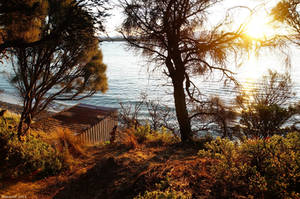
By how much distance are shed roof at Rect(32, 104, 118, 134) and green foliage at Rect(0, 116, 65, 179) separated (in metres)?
8.40

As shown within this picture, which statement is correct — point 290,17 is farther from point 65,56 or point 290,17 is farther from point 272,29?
point 65,56

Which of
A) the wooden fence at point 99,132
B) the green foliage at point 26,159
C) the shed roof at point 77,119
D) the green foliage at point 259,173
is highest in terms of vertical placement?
the green foliage at point 259,173

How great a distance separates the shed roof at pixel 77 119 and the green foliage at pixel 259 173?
11989 millimetres

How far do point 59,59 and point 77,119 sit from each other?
890cm

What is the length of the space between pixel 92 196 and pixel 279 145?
3102 mm

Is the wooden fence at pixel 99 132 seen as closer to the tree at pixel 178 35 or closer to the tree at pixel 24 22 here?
the tree at pixel 178 35

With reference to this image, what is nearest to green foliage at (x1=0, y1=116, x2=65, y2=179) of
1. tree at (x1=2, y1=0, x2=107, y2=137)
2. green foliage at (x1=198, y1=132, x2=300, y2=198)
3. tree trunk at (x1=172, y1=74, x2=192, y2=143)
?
tree at (x1=2, y1=0, x2=107, y2=137)

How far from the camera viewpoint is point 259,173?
2.18 m

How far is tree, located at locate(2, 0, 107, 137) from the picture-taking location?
13.0 feet

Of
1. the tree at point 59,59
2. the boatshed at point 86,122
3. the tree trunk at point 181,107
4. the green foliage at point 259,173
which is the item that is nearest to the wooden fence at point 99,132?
the boatshed at point 86,122

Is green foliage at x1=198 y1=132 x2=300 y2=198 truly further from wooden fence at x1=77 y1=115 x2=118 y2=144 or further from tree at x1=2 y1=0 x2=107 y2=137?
wooden fence at x1=77 y1=115 x2=118 y2=144

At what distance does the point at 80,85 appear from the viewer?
9.27 meters

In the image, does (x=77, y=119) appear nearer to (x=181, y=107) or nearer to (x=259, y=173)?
(x=181, y=107)

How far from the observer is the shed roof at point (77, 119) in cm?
1293
